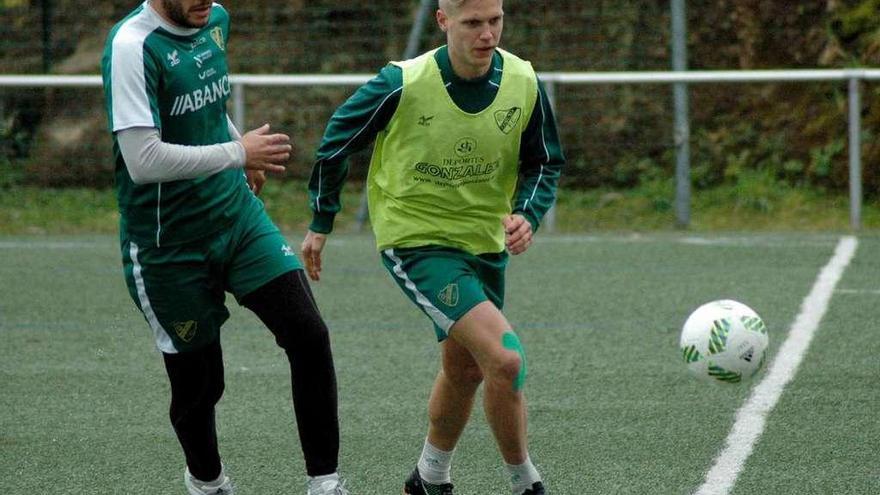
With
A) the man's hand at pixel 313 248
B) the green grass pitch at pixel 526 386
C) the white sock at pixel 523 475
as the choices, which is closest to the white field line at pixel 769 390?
the green grass pitch at pixel 526 386

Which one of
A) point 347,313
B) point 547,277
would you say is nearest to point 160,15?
point 347,313

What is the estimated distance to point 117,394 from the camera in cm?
707

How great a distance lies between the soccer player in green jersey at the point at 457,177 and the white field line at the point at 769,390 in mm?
810

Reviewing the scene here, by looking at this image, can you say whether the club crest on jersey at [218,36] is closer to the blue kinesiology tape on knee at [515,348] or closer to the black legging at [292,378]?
the black legging at [292,378]

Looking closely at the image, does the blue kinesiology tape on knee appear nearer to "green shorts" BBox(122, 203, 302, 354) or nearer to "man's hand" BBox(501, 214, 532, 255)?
"man's hand" BBox(501, 214, 532, 255)

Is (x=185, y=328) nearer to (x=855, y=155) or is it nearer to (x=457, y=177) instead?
(x=457, y=177)

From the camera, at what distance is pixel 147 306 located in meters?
4.94

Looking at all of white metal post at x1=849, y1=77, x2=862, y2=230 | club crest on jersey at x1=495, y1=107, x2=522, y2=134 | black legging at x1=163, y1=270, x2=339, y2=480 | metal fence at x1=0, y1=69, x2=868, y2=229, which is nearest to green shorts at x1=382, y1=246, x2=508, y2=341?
black legging at x1=163, y1=270, x2=339, y2=480

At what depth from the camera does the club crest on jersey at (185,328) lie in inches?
193

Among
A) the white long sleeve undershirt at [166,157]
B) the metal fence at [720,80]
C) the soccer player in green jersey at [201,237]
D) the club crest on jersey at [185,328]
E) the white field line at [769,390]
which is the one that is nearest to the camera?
the white long sleeve undershirt at [166,157]

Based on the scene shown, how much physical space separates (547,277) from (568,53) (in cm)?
550

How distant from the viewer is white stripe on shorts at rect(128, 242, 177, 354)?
4.91 metres

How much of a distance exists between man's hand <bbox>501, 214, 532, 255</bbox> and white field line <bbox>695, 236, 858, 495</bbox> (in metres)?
1.10

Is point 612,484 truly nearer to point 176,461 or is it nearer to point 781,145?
point 176,461
